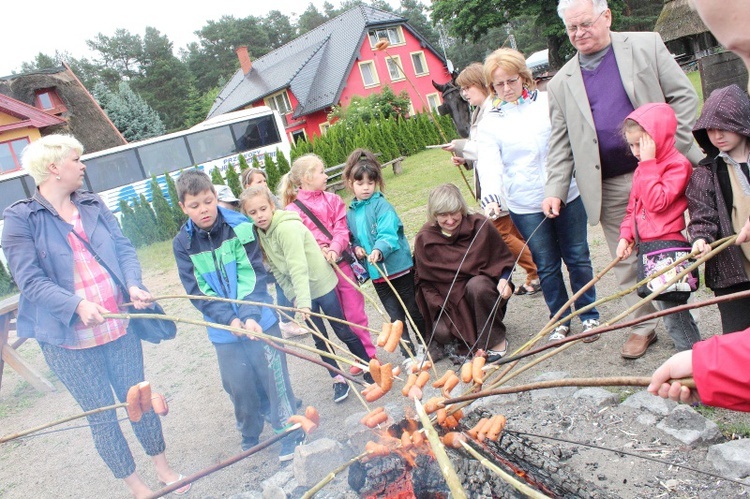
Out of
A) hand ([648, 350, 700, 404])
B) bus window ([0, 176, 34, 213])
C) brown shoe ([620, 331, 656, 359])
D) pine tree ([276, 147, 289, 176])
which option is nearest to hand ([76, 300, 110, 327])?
hand ([648, 350, 700, 404])

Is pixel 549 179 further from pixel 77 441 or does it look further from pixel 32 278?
pixel 77 441

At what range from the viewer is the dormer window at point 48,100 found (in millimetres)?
29641

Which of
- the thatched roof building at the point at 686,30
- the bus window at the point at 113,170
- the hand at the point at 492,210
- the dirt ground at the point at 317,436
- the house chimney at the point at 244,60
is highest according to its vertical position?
the house chimney at the point at 244,60

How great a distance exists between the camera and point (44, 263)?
3.12 meters

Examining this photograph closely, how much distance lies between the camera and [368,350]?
4492 mm

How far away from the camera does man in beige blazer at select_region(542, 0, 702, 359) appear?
3.30m

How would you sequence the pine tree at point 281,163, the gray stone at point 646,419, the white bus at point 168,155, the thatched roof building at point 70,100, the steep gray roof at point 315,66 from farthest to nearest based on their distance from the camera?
the steep gray roof at point 315,66 < the thatched roof building at point 70,100 < the white bus at point 168,155 < the pine tree at point 281,163 < the gray stone at point 646,419

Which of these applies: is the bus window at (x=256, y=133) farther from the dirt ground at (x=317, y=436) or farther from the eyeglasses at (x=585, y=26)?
the eyeglasses at (x=585, y=26)

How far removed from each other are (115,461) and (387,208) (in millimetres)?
2517

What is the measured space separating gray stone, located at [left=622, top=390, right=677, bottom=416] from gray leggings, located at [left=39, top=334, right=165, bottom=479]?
108 inches

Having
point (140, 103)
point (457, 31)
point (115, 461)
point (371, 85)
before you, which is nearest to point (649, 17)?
point (457, 31)

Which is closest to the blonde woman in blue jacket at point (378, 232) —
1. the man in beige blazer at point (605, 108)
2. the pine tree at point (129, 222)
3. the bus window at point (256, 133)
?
the man in beige blazer at point (605, 108)

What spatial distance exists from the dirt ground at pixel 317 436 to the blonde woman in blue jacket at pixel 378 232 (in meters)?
0.59

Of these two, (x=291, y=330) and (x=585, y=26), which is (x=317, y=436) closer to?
(x=291, y=330)
